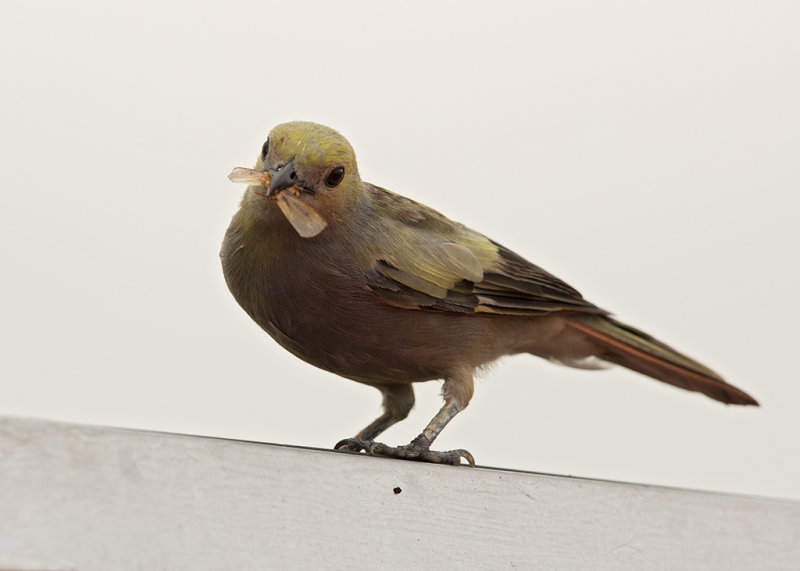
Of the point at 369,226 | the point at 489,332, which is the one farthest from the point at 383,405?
the point at 369,226

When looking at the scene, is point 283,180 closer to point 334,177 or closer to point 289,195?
point 289,195

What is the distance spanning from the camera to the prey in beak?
2.41 m

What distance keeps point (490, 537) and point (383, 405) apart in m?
1.01

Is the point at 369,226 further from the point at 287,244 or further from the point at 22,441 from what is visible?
the point at 22,441

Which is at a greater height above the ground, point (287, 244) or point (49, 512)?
point (287, 244)

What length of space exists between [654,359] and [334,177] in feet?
4.59

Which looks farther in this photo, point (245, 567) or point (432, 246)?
point (432, 246)

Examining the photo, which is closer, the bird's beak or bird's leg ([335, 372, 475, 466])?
the bird's beak

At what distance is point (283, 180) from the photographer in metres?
2.46

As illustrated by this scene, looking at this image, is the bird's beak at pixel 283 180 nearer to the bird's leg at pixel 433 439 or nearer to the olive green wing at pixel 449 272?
the olive green wing at pixel 449 272

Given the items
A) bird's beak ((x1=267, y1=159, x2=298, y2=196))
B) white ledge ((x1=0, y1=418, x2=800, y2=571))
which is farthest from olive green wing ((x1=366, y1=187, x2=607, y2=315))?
white ledge ((x1=0, y1=418, x2=800, y2=571))

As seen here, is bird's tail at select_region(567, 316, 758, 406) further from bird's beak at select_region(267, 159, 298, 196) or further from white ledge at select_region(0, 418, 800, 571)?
bird's beak at select_region(267, 159, 298, 196)

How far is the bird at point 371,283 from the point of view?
2570 millimetres

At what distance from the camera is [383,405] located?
10.4 ft
